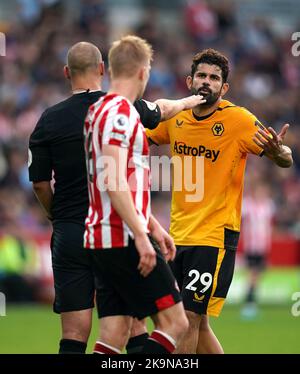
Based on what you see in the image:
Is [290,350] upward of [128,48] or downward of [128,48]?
downward

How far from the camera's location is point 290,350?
446 inches

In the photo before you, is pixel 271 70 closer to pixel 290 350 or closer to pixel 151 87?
pixel 151 87

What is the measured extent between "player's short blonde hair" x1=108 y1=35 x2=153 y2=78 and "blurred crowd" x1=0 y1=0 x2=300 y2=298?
970 centimetres

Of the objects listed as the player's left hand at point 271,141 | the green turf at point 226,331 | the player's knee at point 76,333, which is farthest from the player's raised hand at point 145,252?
the green turf at point 226,331

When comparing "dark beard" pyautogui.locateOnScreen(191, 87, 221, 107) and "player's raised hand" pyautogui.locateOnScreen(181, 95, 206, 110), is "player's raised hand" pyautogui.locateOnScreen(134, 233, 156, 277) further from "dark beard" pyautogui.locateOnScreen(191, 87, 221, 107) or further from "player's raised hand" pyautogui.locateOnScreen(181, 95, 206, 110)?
"dark beard" pyautogui.locateOnScreen(191, 87, 221, 107)

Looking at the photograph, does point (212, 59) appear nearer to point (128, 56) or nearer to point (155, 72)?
point (128, 56)

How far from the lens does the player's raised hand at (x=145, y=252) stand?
6324 mm

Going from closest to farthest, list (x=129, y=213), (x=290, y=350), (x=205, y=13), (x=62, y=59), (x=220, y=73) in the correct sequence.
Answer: (x=129, y=213), (x=220, y=73), (x=290, y=350), (x=62, y=59), (x=205, y=13)

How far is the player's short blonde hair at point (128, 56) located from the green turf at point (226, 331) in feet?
16.5

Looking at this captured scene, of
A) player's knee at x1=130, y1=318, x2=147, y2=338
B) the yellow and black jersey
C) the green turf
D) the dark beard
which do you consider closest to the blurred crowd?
the green turf

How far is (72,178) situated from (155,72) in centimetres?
1242

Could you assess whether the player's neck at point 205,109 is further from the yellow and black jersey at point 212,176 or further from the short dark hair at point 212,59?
the short dark hair at point 212,59
